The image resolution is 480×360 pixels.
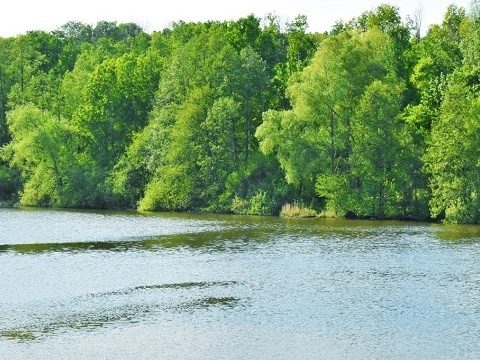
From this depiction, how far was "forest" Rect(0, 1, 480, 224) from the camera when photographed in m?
70.8

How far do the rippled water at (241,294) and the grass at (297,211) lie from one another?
1385 cm

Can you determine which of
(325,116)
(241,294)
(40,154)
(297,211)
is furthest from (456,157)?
(40,154)

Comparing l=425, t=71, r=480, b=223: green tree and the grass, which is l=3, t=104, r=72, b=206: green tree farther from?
l=425, t=71, r=480, b=223: green tree

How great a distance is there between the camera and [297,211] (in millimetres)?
73250

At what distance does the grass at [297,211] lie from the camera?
72688mm

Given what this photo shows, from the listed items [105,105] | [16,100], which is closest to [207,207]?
[105,105]

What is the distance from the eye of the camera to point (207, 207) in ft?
266

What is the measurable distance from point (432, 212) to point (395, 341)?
138 feet

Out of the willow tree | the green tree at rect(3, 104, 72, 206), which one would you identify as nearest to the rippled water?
the willow tree

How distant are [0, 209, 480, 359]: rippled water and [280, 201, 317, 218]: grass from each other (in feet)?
45.4

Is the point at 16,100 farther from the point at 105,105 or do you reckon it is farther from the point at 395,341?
the point at 395,341

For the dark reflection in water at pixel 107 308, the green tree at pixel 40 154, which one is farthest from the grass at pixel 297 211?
the dark reflection in water at pixel 107 308

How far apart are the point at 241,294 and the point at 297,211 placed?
39.0m

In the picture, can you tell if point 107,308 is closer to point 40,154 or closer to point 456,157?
point 456,157
